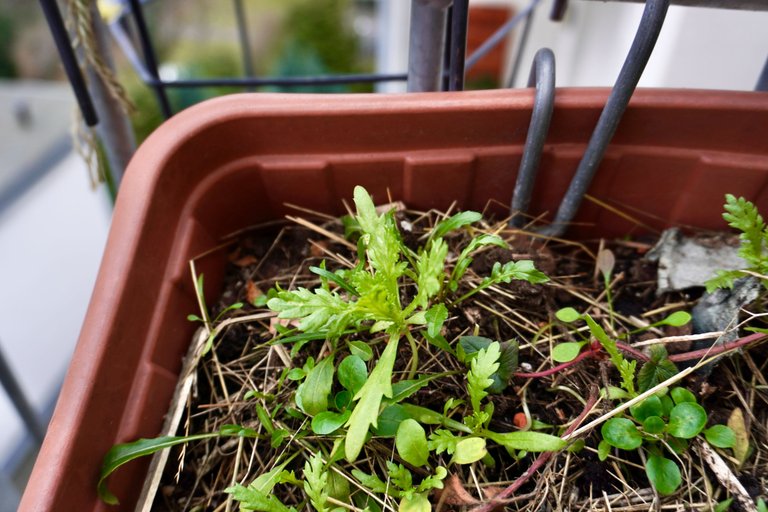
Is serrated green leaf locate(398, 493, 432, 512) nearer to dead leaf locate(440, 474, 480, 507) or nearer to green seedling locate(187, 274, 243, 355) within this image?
dead leaf locate(440, 474, 480, 507)

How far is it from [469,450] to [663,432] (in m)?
0.19

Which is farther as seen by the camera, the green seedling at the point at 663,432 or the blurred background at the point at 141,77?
the blurred background at the point at 141,77

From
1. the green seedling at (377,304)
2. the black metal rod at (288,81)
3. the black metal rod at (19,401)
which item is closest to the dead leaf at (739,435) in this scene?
the green seedling at (377,304)

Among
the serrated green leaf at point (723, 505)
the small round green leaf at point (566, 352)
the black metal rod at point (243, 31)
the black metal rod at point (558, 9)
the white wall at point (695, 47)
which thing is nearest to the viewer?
the serrated green leaf at point (723, 505)

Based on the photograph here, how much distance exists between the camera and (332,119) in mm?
654

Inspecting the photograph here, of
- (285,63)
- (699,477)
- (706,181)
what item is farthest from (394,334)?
(285,63)

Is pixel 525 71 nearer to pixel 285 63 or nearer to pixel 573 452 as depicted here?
pixel 285 63

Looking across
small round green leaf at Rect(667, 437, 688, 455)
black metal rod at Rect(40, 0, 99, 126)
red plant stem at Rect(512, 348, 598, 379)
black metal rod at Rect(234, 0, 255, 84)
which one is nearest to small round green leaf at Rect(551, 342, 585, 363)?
red plant stem at Rect(512, 348, 598, 379)

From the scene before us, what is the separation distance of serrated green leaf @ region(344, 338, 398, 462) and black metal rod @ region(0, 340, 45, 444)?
0.74 metres

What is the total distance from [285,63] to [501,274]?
2.60 meters

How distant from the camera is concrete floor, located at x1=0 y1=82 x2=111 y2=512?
1567mm

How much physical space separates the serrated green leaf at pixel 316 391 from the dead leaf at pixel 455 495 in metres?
0.14

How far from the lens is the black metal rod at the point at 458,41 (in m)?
0.61

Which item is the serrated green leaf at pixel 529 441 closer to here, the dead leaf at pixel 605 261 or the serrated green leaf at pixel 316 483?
the serrated green leaf at pixel 316 483
